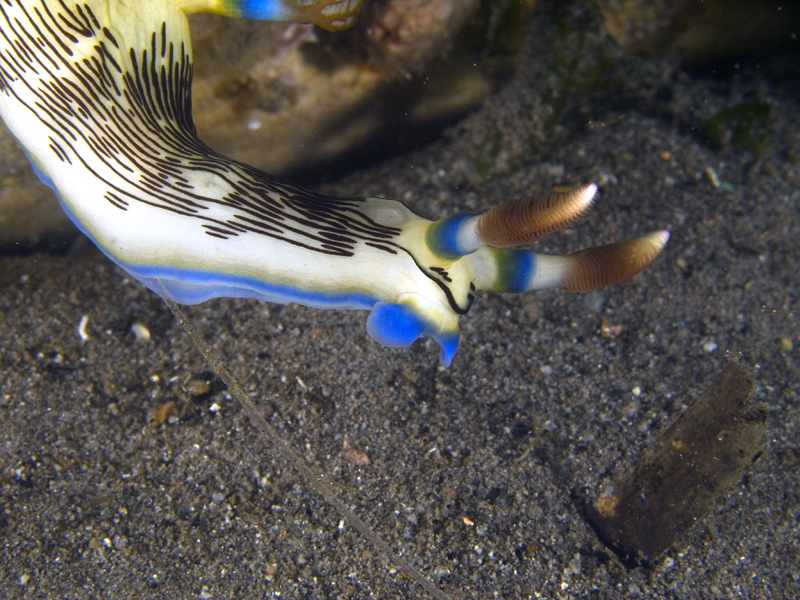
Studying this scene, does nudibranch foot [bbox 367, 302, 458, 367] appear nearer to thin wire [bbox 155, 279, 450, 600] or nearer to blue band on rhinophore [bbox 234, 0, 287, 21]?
thin wire [bbox 155, 279, 450, 600]

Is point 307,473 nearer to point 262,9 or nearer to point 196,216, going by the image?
point 196,216

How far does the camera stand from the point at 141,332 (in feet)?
9.74

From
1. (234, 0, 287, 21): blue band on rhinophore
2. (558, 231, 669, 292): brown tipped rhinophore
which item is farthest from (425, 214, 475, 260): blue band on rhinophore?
(234, 0, 287, 21): blue band on rhinophore

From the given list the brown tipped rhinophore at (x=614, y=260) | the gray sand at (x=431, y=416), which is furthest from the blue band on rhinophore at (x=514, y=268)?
the gray sand at (x=431, y=416)

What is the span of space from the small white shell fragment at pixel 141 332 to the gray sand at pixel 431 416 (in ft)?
0.12

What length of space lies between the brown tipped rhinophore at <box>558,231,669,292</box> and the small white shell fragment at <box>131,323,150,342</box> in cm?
226

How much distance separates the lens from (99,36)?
7.40ft

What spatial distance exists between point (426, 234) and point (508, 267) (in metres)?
0.37

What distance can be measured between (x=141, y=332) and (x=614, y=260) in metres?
2.46

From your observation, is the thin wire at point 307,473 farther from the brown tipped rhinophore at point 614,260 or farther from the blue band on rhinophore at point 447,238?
the brown tipped rhinophore at point 614,260

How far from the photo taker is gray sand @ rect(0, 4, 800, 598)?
7.63 ft

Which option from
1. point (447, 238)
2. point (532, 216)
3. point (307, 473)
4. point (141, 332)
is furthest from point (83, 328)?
point (532, 216)

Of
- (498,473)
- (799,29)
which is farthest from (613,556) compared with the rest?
(799,29)

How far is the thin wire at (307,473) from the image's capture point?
2.27m
